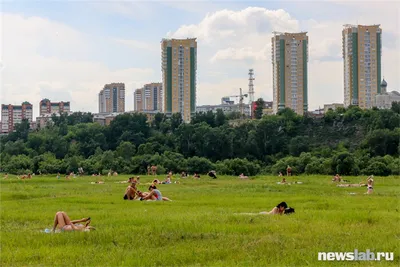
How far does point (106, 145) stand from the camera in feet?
304

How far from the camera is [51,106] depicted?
17988 centimetres

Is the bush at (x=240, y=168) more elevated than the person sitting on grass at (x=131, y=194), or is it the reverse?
the person sitting on grass at (x=131, y=194)

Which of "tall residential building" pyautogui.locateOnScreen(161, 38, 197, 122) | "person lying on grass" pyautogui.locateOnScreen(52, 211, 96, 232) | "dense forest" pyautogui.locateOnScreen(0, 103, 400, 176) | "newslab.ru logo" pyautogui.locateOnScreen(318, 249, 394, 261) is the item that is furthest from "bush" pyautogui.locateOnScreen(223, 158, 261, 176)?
"tall residential building" pyautogui.locateOnScreen(161, 38, 197, 122)

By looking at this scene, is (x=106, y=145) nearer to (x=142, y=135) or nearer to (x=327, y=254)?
(x=142, y=135)

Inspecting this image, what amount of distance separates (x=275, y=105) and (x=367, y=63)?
69.6 ft

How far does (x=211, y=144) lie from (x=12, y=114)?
331ft

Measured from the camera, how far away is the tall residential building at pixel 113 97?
186m

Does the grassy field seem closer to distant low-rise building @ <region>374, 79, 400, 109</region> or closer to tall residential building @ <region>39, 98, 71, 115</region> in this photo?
distant low-rise building @ <region>374, 79, 400, 109</region>

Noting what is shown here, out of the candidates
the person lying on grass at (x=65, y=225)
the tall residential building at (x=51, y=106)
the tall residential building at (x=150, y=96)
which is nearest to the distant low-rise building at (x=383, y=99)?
the tall residential building at (x=150, y=96)

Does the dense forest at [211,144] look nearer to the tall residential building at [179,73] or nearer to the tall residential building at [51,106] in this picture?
the tall residential building at [179,73]

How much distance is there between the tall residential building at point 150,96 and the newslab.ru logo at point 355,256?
171422 mm

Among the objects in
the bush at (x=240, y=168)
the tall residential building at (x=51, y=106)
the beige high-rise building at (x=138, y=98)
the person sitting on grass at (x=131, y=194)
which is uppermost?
the beige high-rise building at (x=138, y=98)

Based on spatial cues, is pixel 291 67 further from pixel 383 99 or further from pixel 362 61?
pixel 383 99

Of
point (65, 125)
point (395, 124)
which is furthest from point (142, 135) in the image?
point (395, 124)
